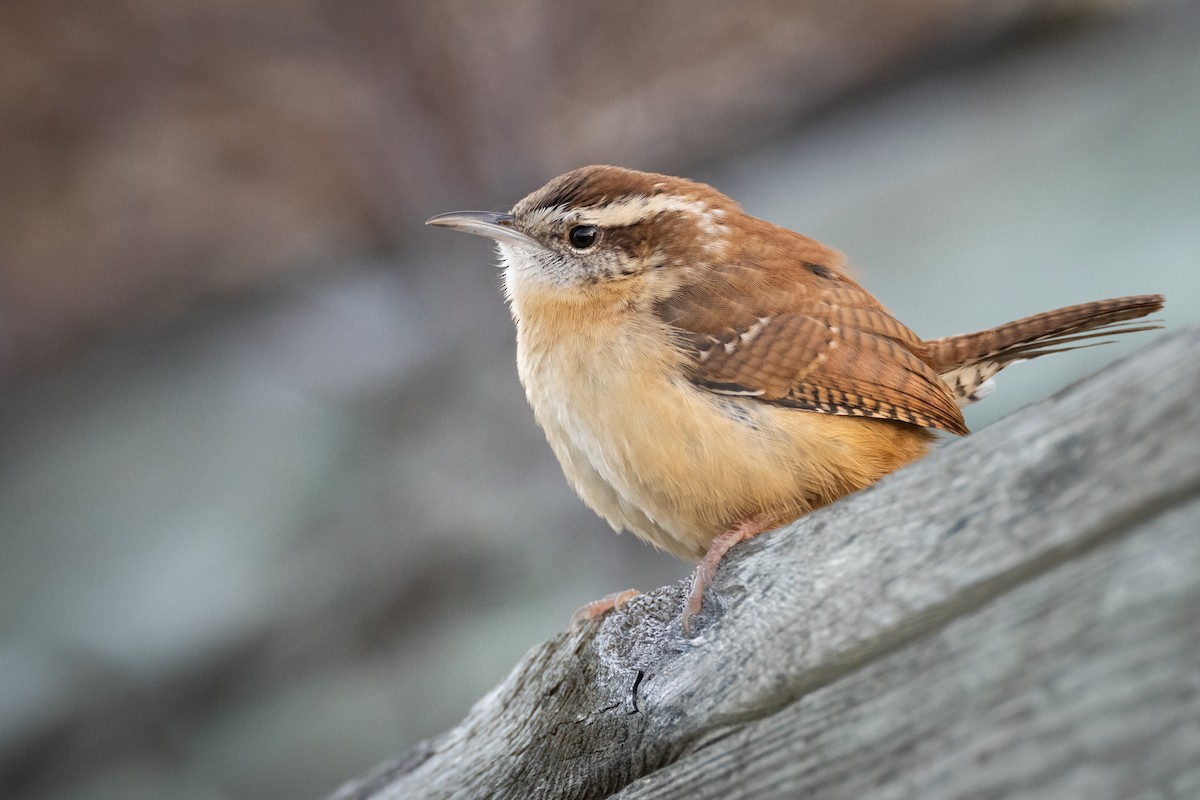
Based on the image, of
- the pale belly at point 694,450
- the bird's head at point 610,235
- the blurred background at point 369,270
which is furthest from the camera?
the blurred background at point 369,270

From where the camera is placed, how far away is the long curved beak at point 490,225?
3.07 m

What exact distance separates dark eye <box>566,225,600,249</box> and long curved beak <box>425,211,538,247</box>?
12 cm

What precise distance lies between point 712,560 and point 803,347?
0.77m

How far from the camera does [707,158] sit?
21.9 feet

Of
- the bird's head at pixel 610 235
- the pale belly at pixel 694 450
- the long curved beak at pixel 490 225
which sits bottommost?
the pale belly at pixel 694 450

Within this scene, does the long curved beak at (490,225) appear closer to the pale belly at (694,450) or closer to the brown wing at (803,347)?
the brown wing at (803,347)

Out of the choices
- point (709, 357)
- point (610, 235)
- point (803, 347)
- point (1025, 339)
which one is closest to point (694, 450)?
point (709, 357)

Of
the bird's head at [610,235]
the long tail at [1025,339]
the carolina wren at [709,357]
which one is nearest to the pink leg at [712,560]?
the carolina wren at [709,357]

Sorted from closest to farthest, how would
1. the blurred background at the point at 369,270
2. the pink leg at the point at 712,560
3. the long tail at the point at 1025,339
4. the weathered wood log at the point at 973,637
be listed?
the weathered wood log at the point at 973,637
the pink leg at the point at 712,560
the long tail at the point at 1025,339
the blurred background at the point at 369,270

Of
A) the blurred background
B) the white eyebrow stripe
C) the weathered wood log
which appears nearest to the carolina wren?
the white eyebrow stripe

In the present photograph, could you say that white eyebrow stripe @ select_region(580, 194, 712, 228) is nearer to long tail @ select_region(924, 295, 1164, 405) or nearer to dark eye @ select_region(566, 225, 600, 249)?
dark eye @ select_region(566, 225, 600, 249)

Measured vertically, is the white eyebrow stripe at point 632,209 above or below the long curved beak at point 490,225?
below

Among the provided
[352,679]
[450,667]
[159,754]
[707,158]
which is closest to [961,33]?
[707,158]

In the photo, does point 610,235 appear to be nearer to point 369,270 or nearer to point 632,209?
point 632,209
